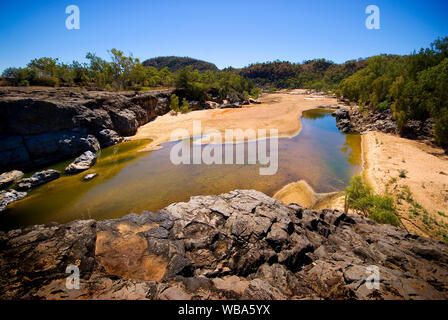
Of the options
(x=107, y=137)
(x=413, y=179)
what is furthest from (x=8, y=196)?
(x=413, y=179)

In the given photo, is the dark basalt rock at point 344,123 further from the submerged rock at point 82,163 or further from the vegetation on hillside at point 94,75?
the submerged rock at point 82,163

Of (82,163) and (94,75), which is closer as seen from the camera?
(82,163)

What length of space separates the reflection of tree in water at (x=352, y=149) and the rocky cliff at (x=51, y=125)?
3768 centimetres

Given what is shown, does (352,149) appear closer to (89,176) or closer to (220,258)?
(220,258)

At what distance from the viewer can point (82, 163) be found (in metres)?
22.8

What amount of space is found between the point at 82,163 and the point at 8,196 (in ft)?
23.4

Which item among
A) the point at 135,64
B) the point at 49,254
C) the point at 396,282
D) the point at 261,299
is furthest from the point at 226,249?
the point at 135,64

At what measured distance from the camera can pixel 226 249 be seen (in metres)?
8.32

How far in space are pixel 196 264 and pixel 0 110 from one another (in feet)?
103

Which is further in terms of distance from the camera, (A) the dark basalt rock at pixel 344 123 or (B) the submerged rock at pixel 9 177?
(A) the dark basalt rock at pixel 344 123

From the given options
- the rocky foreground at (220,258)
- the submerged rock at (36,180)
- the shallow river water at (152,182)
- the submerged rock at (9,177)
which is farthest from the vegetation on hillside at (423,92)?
the submerged rock at (9,177)

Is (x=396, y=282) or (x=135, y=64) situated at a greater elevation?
(x=135, y=64)

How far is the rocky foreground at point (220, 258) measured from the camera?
5.89 meters
